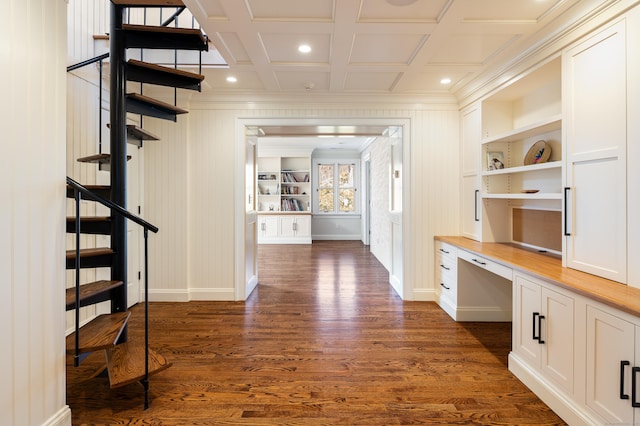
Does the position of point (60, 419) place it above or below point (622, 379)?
below

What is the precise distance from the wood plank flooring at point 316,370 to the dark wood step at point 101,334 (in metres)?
0.43

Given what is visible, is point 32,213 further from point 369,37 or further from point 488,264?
point 488,264

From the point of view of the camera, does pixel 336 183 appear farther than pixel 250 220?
Yes

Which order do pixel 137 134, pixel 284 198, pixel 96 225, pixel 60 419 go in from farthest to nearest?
pixel 284 198
pixel 137 134
pixel 96 225
pixel 60 419

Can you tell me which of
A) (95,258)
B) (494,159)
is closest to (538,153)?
(494,159)

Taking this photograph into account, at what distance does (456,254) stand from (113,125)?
3.33 m

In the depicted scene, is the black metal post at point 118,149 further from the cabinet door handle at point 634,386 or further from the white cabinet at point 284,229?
the white cabinet at point 284,229

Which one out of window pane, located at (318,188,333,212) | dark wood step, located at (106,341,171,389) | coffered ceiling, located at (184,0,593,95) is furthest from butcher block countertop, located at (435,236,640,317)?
window pane, located at (318,188,333,212)

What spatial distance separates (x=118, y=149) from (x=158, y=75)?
70cm

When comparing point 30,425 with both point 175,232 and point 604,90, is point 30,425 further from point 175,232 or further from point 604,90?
point 604,90

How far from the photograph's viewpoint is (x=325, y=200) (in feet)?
30.2

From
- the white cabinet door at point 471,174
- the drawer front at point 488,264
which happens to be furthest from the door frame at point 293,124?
the drawer front at point 488,264

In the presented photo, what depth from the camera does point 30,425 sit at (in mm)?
1485

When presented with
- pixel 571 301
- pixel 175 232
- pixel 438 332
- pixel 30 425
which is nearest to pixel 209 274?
pixel 175 232
